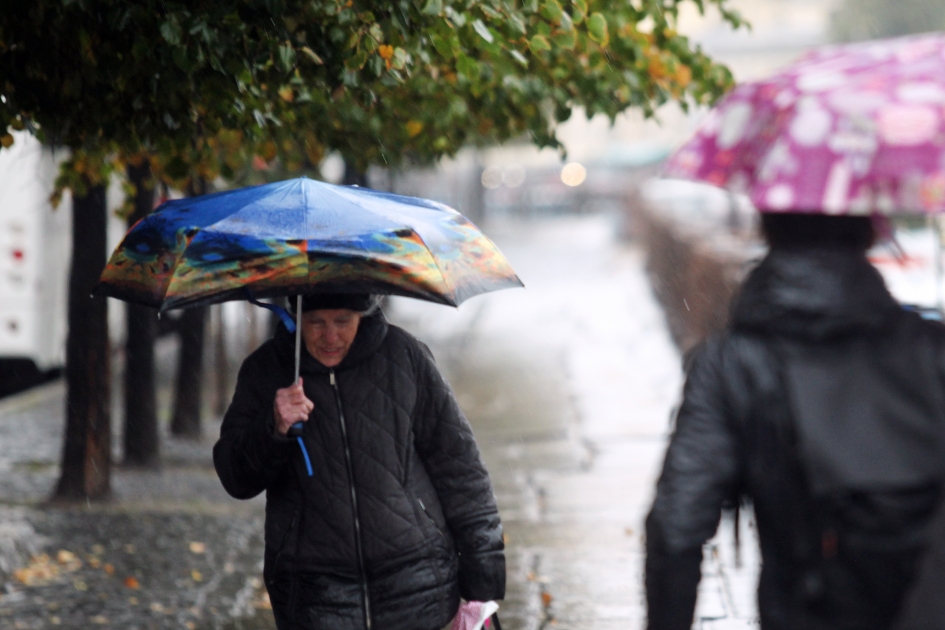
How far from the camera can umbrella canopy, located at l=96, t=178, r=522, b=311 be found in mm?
3213

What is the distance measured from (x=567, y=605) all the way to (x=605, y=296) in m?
15.3

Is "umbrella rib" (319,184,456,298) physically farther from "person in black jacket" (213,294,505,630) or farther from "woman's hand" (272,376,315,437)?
"woman's hand" (272,376,315,437)

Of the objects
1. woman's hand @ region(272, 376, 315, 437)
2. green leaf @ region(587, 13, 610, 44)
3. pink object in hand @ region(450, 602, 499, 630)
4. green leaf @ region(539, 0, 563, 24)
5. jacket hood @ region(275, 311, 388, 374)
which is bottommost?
pink object in hand @ region(450, 602, 499, 630)

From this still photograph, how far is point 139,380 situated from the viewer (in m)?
8.35

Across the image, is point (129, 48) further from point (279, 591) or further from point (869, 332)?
point (869, 332)

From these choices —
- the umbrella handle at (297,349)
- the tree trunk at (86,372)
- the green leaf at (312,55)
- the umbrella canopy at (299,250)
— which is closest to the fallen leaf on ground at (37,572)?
the tree trunk at (86,372)

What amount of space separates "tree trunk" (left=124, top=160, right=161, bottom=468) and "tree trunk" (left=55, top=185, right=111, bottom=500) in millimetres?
730

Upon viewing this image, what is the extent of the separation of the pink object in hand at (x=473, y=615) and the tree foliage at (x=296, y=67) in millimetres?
1921

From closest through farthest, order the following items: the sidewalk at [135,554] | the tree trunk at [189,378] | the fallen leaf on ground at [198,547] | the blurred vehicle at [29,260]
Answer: the sidewalk at [135,554] < the fallen leaf on ground at [198,547] < the tree trunk at [189,378] < the blurred vehicle at [29,260]

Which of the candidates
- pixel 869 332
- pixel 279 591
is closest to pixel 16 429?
pixel 279 591

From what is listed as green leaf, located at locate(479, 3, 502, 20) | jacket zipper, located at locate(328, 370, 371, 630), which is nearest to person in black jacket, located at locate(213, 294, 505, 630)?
jacket zipper, located at locate(328, 370, 371, 630)

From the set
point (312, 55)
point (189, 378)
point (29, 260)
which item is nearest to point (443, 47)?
point (312, 55)

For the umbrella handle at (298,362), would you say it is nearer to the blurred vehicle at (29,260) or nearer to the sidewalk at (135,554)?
the sidewalk at (135,554)

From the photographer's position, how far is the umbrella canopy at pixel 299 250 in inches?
126
